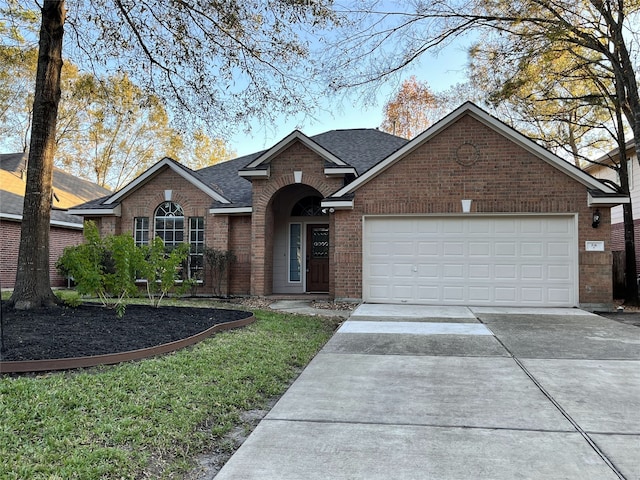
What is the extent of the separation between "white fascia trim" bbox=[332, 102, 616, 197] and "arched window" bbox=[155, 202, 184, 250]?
5349 millimetres

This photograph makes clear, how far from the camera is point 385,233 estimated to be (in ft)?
38.9

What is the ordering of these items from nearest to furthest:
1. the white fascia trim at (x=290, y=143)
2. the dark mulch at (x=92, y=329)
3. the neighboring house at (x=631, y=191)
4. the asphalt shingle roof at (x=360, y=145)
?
the dark mulch at (x=92, y=329)
the white fascia trim at (x=290, y=143)
the asphalt shingle roof at (x=360, y=145)
the neighboring house at (x=631, y=191)

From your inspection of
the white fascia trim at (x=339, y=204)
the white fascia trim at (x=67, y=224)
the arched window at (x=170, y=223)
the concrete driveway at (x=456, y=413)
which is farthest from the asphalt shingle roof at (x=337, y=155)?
the concrete driveway at (x=456, y=413)

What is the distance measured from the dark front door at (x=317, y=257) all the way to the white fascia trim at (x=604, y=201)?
23.9 feet

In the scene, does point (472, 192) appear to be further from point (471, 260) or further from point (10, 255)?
point (10, 255)

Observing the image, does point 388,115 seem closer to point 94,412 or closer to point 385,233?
point 385,233

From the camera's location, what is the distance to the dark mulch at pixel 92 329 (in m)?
5.18

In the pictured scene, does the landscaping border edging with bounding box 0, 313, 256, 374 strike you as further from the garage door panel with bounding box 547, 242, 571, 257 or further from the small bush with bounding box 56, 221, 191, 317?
the garage door panel with bounding box 547, 242, 571, 257

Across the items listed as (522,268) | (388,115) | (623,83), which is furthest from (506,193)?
(388,115)

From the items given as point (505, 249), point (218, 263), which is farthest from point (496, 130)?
point (218, 263)

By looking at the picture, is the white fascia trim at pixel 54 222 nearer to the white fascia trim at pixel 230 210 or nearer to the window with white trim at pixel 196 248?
the window with white trim at pixel 196 248

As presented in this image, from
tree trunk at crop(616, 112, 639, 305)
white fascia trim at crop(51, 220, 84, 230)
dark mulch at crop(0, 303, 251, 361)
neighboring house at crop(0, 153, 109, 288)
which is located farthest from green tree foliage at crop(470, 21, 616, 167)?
white fascia trim at crop(51, 220, 84, 230)

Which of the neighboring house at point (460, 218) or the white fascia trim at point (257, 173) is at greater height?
the white fascia trim at point (257, 173)

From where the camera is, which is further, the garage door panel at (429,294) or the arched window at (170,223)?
the arched window at (170,223)
